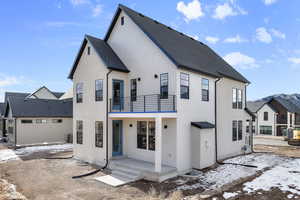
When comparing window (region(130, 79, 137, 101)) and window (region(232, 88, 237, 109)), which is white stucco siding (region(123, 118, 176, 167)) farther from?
window (region(232, 88, 237, 109))

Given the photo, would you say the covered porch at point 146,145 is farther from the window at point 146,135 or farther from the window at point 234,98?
the window at point 234,98

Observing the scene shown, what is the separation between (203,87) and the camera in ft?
41.7

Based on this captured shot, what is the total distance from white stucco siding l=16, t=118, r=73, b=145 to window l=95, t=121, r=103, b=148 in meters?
14.1

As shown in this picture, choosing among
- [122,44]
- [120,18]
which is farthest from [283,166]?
[120,18]

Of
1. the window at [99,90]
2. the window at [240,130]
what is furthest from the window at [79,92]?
the window at [240,130]

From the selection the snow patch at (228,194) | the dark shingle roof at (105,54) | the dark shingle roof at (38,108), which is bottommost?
the snow patch at (228,194)

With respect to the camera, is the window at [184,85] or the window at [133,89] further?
the window at [133,89]

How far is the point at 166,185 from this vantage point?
8953mm

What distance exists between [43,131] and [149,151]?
694 inches

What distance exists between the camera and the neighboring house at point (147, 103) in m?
10.8

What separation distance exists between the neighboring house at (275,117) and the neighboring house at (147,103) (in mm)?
27395

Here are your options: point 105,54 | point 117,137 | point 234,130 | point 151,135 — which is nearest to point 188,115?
point 151,135

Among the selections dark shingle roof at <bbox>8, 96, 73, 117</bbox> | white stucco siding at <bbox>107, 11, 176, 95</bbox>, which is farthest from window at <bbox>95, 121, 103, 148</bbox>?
dark shingle roof at <bbox>8, 96, 73, 117</bbox>

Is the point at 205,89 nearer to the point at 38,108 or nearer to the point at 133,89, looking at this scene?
the point at 133,89
